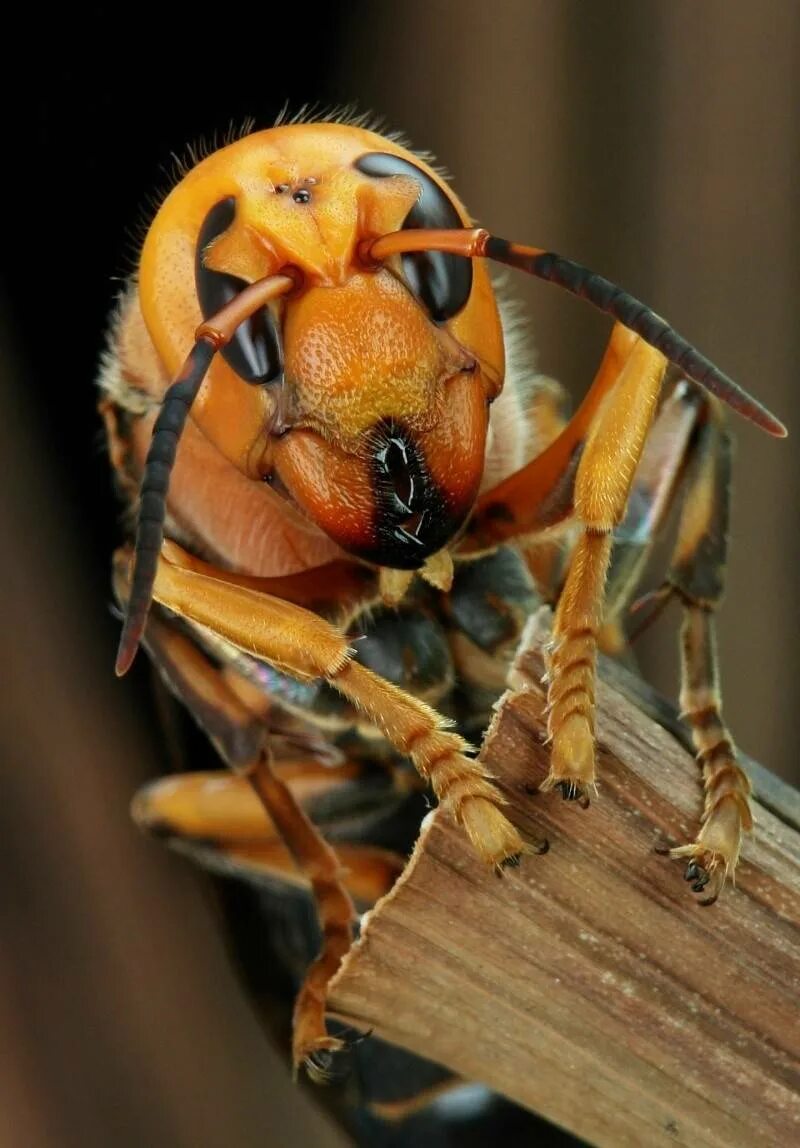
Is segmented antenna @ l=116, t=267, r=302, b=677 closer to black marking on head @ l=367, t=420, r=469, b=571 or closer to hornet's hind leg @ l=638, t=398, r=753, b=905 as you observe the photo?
black marking on head @ l=367, t=420, r=469, b=571

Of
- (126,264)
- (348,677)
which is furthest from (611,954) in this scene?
(126,264)

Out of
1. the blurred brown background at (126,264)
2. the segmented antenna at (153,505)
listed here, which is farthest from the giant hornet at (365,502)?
the blurred brown background at (126,264)

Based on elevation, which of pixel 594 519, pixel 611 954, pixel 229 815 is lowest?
pixel 229 815

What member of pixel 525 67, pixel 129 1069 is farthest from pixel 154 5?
pixel 129 1069

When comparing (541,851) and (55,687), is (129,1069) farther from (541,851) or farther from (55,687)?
(541,851)

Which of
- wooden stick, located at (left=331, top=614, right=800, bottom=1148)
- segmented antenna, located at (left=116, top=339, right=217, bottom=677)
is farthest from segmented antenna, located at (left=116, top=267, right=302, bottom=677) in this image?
wooden stick, located at (left=331, top=614, right=800, bottom=1148)

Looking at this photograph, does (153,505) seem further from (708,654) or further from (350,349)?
(708,654)
